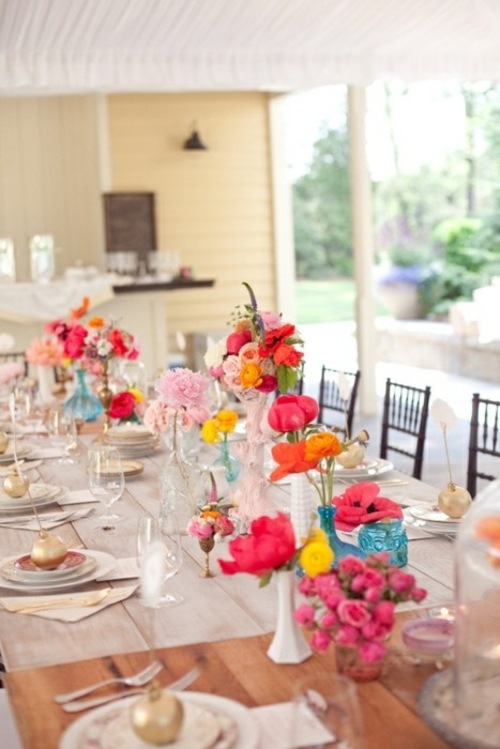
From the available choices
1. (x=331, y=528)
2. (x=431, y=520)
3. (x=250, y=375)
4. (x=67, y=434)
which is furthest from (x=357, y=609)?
(x=67, y=434)

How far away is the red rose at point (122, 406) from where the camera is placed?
4301 mm

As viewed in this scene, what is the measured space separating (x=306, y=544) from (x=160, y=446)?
87.1 inches

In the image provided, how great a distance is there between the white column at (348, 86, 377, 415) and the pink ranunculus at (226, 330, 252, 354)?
5.83 meters

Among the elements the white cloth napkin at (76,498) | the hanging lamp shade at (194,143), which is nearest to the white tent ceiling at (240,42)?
the white cloth napkin at (76,498)

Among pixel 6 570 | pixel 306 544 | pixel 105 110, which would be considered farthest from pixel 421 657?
pixel 105 110

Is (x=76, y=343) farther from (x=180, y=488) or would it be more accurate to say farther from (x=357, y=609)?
(x=357, y=609)

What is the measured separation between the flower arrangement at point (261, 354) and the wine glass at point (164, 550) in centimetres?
36

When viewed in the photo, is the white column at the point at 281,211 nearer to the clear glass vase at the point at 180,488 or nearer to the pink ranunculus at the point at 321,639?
the clear glass vase at the point at 180,488

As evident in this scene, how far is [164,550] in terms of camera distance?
2.14 m

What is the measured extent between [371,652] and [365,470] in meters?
1.67

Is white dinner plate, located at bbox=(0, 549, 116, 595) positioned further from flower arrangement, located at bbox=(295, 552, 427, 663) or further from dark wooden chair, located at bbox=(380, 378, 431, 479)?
dark wooden chair, located at bbox=(380, 378, 431, 479)

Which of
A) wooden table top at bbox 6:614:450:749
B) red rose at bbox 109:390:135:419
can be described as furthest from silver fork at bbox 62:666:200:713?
red rose at bbox 109:390:135:419

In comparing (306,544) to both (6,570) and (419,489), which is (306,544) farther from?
(419,489)

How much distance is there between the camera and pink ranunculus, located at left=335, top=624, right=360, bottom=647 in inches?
71.7
